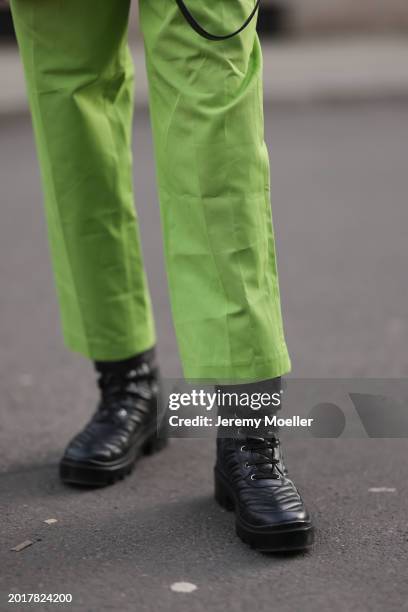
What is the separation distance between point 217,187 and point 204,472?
755 millimetres

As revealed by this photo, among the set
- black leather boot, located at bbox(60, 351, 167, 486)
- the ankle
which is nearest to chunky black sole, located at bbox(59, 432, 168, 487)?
black leather boot, located at bbox(60, 351, 167, 486)

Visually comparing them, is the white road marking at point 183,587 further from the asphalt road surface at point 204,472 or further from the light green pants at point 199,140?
the light green pants at point 199,140

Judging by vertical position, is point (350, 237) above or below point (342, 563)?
below

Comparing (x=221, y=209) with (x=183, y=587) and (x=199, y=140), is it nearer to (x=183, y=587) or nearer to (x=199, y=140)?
(x=199, y=140)

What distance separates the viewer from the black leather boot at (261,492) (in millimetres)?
2137

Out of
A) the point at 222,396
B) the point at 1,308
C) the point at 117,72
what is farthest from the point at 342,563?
the point at 1,308

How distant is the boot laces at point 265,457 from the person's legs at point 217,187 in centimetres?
16

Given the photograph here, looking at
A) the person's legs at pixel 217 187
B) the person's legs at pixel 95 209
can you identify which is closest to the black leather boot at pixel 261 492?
the person's legs at pixel 217 187

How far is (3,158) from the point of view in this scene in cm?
681

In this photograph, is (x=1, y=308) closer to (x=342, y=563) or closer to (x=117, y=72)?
(x=117, y=72)

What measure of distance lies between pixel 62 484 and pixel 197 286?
633 mm

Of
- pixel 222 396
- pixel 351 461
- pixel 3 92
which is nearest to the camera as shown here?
pixel 222 396

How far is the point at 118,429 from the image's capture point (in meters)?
2.60

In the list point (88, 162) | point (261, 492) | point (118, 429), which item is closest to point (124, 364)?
point (118, 429)
